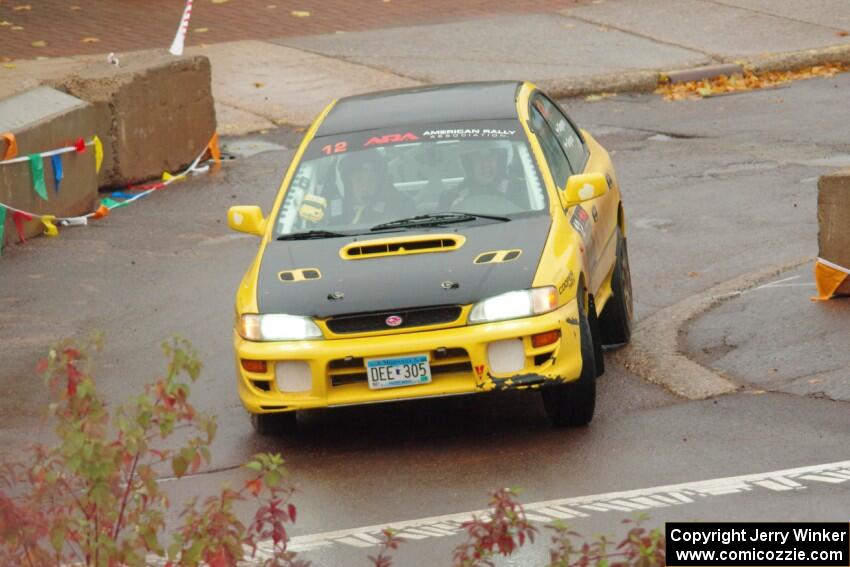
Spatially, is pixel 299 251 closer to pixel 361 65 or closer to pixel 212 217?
pixel 212 217

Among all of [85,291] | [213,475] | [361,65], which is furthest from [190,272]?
[361,65]

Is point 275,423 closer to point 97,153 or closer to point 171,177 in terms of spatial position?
point 97,153

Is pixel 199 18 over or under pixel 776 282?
over

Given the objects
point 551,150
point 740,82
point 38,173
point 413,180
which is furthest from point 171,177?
point 413,180

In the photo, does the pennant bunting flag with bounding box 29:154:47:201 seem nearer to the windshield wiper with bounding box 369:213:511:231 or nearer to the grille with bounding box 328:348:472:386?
the windshield wiper with bounding box 369:213:511:231

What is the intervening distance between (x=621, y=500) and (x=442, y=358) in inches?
48.3

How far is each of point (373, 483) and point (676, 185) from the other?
288 inches

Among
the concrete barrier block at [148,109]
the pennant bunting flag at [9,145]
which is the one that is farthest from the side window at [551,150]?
the concrete barrier block at [148,109]

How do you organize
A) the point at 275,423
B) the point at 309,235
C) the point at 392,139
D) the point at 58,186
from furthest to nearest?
the point at 58,186 → the point at 392,139 → the point at 309,235 → the point at 275,423

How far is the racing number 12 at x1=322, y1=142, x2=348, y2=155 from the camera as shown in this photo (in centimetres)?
983

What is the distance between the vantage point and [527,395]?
9641 mm

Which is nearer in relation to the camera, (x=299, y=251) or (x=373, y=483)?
(x=373, y=483)

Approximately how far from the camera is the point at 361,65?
66.4 feet

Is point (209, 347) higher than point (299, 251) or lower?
lower
